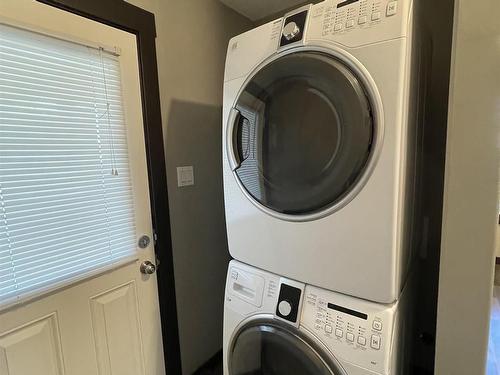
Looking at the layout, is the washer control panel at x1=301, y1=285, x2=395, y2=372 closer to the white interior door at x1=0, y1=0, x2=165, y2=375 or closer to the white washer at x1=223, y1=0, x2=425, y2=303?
the white washer at x1=223, y1=0, x2=425, y2=303

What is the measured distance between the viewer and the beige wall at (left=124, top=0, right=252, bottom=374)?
1.46 meters

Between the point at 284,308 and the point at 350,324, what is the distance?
0.76 feet

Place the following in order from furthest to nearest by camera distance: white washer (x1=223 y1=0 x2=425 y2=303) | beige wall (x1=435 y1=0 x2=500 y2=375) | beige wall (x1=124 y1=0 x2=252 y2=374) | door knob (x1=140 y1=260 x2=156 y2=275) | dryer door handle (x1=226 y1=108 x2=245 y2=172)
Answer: beige wall (x1=124 y1=0 x2=252 y2=374), door knob (x1=140 y1=260 x2=156 y2=275), dryer door handle (x1=226 y1=108 x2=245 y2=172), white washer (x1=223 y1=0 x2=425 y2=303), beige wall (x1=435 y1=0 x2=500 y2=375)

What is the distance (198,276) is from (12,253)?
0.94 meters

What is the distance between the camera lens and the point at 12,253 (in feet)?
3.10

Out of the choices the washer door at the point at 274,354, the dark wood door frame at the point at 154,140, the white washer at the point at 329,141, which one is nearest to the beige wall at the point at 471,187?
the white washer at the point at 329,141

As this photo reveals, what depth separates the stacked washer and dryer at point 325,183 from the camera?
81 centimetres

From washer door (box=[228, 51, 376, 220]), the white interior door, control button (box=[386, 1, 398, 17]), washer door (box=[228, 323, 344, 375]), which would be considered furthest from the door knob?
control button (box=[386, 1, 398, 17])

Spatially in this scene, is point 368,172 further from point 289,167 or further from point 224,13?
point 224,13

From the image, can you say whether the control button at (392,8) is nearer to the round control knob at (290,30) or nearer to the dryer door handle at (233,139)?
the round control knob at (290,30)

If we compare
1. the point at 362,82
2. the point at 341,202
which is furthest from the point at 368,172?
the point at 362,82

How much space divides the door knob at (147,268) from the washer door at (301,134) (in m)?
0.63

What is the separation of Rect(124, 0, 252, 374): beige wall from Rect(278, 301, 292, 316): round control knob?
2.31ft

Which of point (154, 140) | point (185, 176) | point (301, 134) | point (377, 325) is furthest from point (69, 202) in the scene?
point (377, 325)
